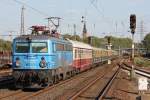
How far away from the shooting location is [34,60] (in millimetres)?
24125

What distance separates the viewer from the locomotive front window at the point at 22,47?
24.5m

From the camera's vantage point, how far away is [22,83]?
2427 centimetres

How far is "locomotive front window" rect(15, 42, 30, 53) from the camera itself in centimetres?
2447

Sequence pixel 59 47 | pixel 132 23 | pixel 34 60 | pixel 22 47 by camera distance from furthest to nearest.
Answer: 1. pixel 132 23
2. pixel 59 47
3. pixel 22 47
4. pixel 34 60

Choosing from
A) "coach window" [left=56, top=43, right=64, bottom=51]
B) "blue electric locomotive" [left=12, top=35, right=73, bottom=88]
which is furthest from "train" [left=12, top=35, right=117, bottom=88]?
"coach window" [left=56, top=43, right=64, bottom=51]

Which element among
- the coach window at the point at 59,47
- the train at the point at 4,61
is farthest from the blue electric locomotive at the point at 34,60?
the train at the point at 4,61

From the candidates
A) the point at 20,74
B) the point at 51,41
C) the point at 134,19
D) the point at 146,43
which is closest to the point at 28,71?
the point at 20,74

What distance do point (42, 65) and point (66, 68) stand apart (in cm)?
696

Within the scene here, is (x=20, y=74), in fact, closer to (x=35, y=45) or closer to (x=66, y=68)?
(x=35, y=45)

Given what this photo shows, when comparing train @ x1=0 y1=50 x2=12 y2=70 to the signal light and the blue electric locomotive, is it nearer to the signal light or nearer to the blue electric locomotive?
the signal light

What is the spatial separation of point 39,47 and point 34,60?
34.5 inches

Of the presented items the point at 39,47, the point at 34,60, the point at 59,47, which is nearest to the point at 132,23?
the point at 59,47

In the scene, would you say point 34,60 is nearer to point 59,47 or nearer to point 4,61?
point 59,47

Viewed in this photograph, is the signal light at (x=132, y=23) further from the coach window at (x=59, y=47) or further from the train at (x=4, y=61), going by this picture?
the train at (x=4, y=61)
